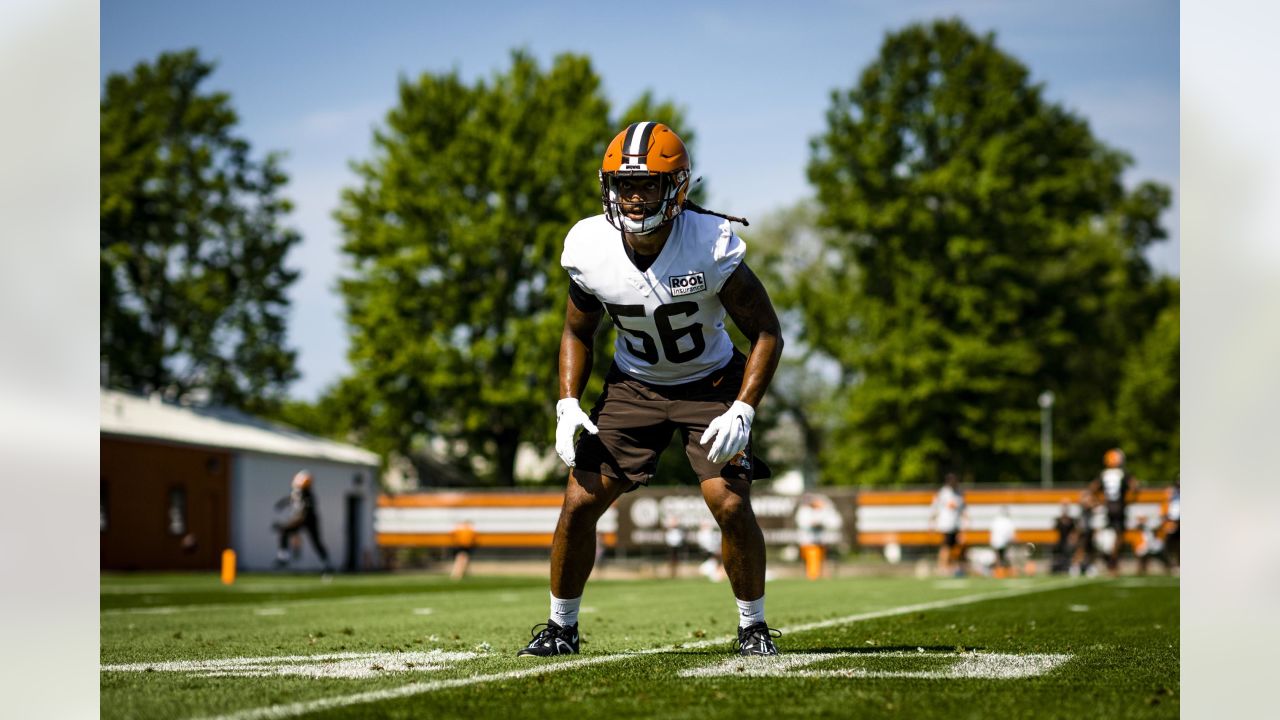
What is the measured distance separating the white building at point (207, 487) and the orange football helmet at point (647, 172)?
85.4 ft

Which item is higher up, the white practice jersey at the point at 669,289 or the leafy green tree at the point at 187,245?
the leafy green tree at the point at 187,245

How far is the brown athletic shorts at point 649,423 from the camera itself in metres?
6.04

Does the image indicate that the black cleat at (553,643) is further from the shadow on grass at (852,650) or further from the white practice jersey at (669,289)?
the white practice jersey at (669,289)

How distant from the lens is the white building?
3105 centimetres

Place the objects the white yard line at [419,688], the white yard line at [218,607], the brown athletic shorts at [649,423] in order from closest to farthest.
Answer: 1. the white yard line at [419,688]
2. the brown athletic shorts at [649,423]
3. the white yard line at [218,607]

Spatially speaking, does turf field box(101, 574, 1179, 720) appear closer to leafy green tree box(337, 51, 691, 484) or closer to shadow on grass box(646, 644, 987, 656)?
shadow on grass box(646, 644, 987, 656)

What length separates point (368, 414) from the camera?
137 ft

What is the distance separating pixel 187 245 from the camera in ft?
137

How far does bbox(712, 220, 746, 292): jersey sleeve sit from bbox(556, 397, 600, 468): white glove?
796mm

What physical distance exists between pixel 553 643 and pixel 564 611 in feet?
0.49

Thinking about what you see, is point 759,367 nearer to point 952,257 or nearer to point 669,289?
point 669,289

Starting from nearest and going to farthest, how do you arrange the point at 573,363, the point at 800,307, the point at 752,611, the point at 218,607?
the point at 752,611
the point at 573,363
the point at 218,607
the point at 800,307

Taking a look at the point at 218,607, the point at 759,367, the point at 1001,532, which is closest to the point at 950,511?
the point at 1001,532

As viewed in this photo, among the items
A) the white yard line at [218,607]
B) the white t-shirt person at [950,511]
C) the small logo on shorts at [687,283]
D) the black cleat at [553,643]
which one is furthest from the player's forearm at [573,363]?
the white t-shirt person at [950,511]
